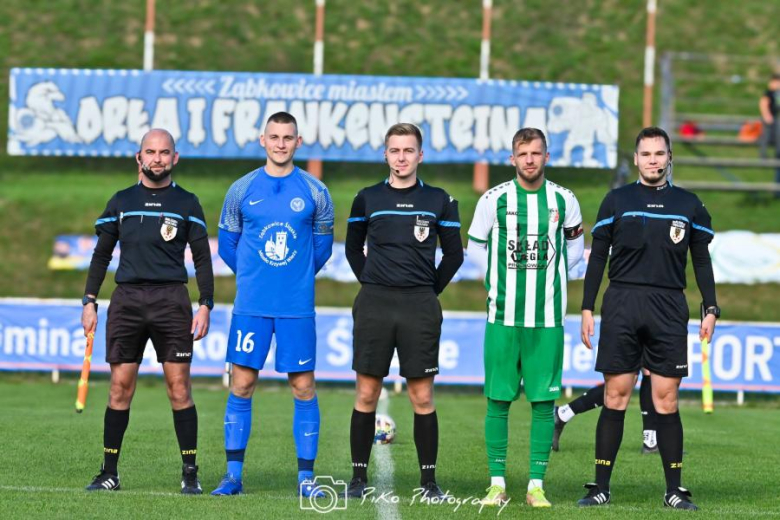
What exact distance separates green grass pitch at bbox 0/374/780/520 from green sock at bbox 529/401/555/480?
26cm

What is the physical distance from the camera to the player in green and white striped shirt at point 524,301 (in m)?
8.18

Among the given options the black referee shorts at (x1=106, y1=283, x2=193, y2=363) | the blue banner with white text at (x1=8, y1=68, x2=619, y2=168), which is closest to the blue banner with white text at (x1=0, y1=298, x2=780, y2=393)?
the blue banner with white text at (x1=8, y1=68, x2=619, y2=168)

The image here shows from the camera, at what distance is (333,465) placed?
9.96 meters

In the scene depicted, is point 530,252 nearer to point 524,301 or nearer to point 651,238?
point 524,301

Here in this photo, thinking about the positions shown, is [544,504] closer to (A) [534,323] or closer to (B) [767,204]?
(A) [534,323]

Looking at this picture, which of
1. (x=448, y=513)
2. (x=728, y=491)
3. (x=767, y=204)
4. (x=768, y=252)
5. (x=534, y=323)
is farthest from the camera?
(x=767, y=204)

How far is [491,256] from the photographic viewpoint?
834cm

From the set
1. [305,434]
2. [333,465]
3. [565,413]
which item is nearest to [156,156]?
[305,434]

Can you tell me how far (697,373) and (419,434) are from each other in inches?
397

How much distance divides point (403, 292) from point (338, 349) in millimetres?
9755

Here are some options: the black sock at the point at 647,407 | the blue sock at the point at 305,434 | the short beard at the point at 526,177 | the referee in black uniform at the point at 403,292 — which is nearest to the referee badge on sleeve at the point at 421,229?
the referee in black uniform at the point at 403,292

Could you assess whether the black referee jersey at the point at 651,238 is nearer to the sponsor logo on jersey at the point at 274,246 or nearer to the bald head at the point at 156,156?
the sponsor logo on jersey at the point at 274,246

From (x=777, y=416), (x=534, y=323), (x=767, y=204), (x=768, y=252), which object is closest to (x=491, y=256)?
(x=534, y=323)

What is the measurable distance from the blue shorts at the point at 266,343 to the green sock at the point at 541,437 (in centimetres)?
151
